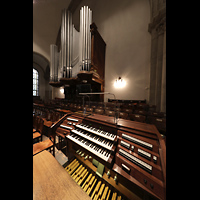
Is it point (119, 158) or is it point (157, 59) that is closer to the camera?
point (119, 158)

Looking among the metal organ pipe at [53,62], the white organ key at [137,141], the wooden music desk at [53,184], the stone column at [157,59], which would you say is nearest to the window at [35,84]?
the metal organ pipe at [53,62]

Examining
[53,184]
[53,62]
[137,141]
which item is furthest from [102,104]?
[53,62]

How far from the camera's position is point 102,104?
468cm

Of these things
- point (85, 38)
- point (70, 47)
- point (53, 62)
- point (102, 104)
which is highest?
point (70, 47)

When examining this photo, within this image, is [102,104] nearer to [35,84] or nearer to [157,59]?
[157,59]

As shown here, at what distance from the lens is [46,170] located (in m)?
0.99

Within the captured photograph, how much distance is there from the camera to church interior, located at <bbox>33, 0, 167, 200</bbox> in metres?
0.93

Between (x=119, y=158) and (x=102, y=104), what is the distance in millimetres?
3660

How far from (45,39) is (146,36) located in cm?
910

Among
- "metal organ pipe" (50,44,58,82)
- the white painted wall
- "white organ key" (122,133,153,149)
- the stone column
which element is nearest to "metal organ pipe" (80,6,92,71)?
the white painted wall

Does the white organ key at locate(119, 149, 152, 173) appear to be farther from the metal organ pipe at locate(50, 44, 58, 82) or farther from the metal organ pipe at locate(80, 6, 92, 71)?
the metal organ pipe at locate(50, 44, 58, 82)
